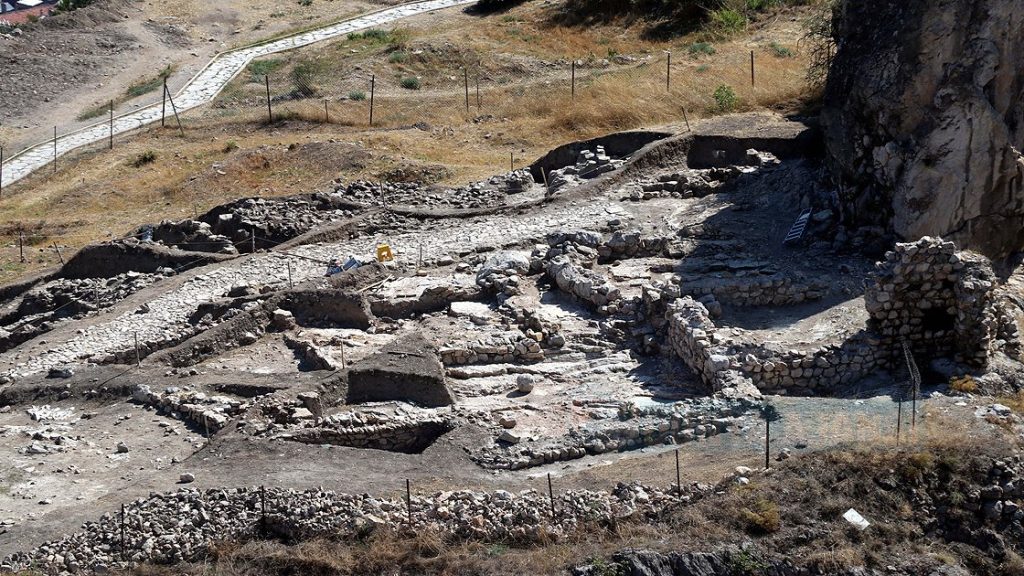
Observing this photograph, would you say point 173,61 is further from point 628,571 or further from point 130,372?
point 628,571

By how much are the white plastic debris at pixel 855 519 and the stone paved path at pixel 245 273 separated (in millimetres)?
11603

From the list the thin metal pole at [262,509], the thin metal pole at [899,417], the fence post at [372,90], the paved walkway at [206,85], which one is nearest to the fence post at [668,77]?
the fence post at [372,90]

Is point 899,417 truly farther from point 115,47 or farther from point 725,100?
point 115,47

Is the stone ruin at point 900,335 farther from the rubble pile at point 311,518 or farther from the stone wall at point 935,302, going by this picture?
the rubble pile at point 311,518

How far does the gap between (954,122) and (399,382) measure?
10592 millimetres

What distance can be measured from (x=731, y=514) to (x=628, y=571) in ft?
4.93

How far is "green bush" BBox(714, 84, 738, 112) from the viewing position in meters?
34.2

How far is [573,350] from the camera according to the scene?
73.1 ft

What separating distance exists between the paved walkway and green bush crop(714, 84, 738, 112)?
16427mm

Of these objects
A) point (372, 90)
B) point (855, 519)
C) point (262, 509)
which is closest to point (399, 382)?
point (262, 509)

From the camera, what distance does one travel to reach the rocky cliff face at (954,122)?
2348 centimetres

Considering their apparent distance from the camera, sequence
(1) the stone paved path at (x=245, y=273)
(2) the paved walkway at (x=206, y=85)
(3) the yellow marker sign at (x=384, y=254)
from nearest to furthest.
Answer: (1) the stone paved path at (x=245, y=273) < (3) the yellow marker sign at (x=384, y=254) < (2) the paved walkway at (x=206, y=85)

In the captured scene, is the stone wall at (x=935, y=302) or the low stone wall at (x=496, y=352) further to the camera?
the low stone wall at (x=496, y=352)

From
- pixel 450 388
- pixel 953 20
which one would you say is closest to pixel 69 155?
pixel 450 388
